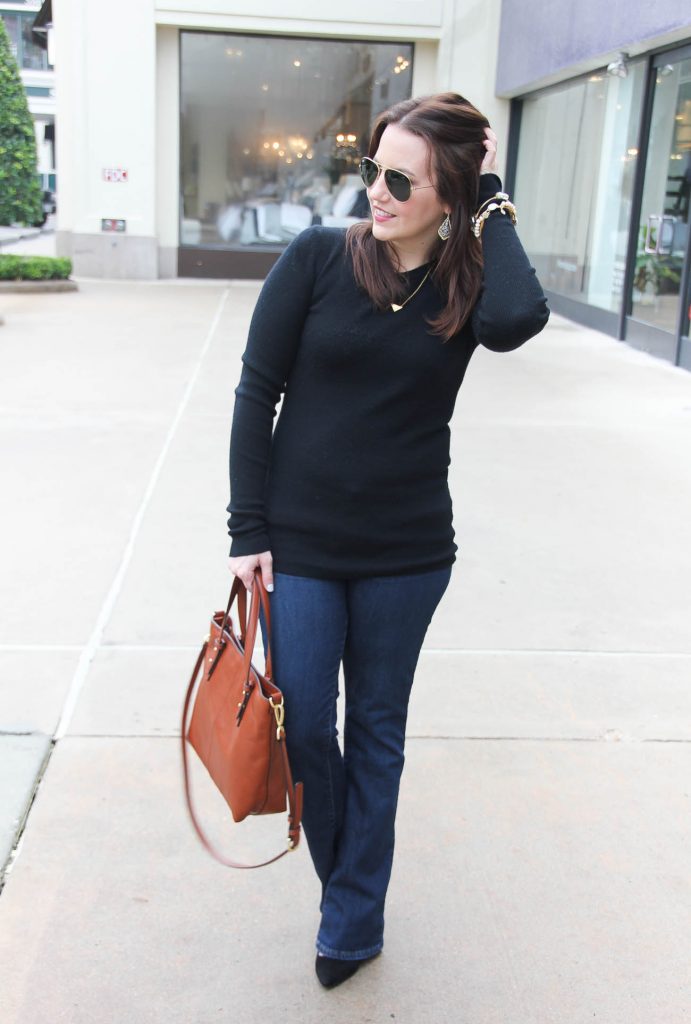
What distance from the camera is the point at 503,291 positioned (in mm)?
2326

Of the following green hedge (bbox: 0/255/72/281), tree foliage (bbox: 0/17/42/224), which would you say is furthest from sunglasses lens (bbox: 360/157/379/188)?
tree foliage (bbox: 0/17/42/224)

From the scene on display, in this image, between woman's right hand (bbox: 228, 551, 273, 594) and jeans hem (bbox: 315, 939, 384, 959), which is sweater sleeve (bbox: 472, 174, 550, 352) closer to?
woman's right hand (bbox: 228, 551, 273, 594)

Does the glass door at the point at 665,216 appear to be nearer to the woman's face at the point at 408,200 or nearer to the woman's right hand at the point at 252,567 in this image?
the woman's face at the point at 408,200

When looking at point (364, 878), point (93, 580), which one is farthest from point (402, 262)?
point (93, 580)

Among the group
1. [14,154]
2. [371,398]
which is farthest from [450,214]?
[14,154]

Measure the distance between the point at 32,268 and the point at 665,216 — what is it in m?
8.52

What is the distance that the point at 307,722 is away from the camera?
239cm

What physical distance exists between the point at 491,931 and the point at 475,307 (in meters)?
1.45

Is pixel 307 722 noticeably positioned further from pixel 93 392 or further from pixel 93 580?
pixel 93 392

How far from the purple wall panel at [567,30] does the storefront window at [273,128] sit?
3.14m

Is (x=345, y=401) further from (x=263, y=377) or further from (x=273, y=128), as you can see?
(x=273, y=128)

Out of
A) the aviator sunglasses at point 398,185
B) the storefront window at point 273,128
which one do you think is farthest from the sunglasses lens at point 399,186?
the storefront window at point 273,128

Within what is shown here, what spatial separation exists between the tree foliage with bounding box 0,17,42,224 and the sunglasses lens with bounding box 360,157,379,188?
15.2 meters

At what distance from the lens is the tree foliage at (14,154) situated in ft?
54.2
